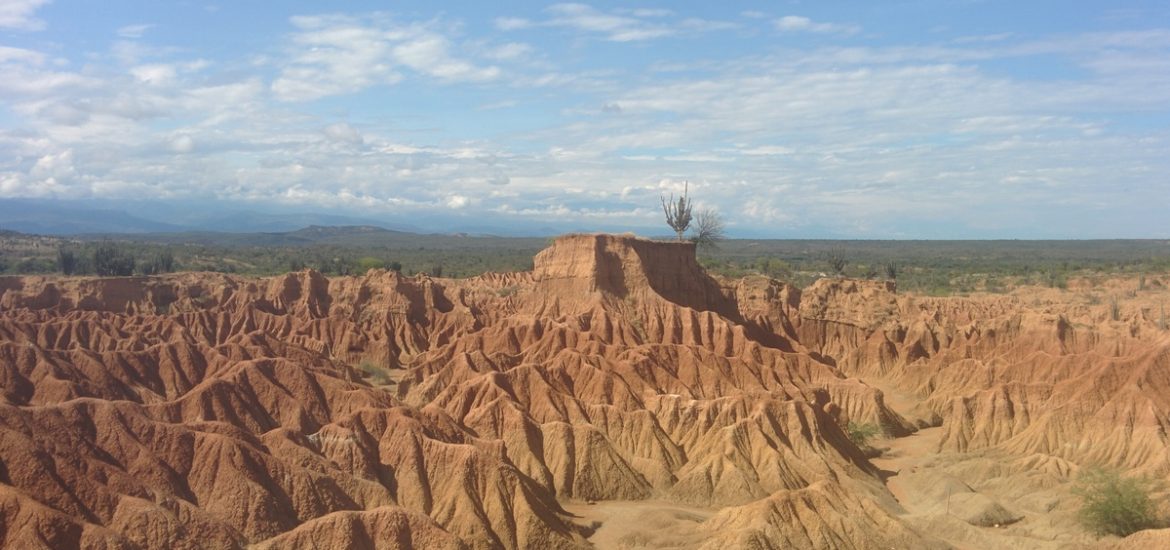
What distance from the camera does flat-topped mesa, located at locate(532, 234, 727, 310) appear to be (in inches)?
3034

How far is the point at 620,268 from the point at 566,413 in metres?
26.3

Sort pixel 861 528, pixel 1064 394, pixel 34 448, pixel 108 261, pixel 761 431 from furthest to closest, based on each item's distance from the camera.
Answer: pixel 108 261 → pixel 1064 394 → pixel 761 431 → pixel 861 528 → pixel 34 448

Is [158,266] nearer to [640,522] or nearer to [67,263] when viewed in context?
[67,263]

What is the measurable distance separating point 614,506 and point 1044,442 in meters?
28.1

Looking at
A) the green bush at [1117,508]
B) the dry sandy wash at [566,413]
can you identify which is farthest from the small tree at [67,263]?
the green bush at [1117,508]

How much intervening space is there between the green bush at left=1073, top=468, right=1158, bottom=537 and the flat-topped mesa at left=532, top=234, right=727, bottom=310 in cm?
4011

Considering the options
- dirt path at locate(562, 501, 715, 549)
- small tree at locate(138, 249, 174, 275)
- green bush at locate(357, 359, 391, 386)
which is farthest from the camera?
small tree at locate(138, 249, 174, 275)

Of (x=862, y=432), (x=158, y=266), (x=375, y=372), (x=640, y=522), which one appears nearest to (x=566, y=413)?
(x=640, y=522)

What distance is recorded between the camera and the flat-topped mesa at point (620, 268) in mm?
77062

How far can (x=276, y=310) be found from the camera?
93.7 metres

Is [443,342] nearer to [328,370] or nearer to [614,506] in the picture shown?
[328,370]

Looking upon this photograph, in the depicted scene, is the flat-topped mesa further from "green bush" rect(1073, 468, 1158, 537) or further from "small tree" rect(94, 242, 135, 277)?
"small tree" rect(94, 242, 135, 277)

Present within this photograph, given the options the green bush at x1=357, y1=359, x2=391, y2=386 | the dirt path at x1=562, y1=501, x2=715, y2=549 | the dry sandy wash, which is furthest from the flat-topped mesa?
the dirt path at x1=562, y1=501, x2=715, y2=549

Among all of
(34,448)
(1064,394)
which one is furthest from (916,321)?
(34,448)
